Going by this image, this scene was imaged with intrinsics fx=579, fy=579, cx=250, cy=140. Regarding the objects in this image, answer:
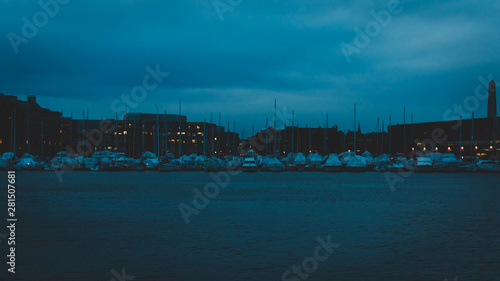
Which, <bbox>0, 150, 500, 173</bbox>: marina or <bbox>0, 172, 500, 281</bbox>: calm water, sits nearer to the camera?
<bbox>0, 172, 500, 281</bbox>: calm water

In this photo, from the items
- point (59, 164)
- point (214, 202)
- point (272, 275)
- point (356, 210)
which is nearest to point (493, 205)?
point (356, 210)

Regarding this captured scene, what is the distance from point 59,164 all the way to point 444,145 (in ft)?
392

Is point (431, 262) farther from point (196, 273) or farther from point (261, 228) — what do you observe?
point (261, 228)

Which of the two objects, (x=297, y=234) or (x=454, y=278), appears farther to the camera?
(x=297, y=234)

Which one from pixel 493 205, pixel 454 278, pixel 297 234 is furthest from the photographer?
pixel 493 205

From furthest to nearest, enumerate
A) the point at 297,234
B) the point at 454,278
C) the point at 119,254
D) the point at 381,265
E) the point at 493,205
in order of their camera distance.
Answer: the point at 493,205 → the point at 297,234 → the point at 119,254 → the point at 381,265 → the point at 454,278

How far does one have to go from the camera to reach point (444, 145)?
17688 cm

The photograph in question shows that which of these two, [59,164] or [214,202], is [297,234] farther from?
[59,164]

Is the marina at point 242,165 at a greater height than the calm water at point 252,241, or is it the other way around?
the marina at point 242,165

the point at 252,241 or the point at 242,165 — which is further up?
the point at 242,165

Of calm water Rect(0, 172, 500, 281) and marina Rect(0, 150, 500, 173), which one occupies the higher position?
marina Rect(0, 150, 500, 173)

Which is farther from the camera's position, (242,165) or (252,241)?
(242,165)

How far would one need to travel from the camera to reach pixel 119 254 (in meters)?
17.7

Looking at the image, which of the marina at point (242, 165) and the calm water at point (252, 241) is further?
the marina at point (242, 165)
